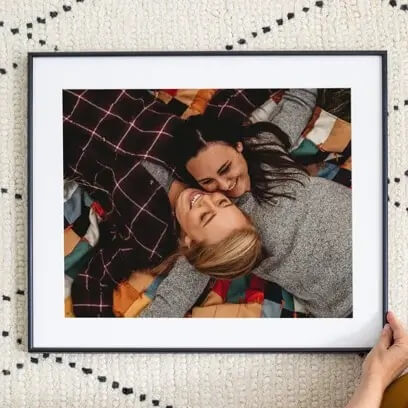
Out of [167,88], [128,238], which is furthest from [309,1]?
[128,238]

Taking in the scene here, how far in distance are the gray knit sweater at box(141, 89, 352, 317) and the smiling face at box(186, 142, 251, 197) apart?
0.04 meters

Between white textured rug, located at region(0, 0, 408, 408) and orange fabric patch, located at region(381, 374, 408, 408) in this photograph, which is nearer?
orange fabric patch, located at region(381, 374, 408, 408)

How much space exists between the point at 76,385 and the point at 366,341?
72 centimetres

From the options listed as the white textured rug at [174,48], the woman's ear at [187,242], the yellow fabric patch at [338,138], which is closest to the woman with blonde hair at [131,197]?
the woman's ear at [187,242]

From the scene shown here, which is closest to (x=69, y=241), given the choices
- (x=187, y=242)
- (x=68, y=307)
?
(x=68, y=307)

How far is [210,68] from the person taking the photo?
157cm

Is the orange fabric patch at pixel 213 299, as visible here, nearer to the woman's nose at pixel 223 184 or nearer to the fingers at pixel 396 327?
the woman's nose at pixel 223 184

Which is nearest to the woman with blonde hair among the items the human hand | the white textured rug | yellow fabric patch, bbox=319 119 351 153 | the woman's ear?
the woman's ear

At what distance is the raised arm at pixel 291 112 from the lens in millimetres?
1562

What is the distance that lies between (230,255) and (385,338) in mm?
415

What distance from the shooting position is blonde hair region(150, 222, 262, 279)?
156 centimetres

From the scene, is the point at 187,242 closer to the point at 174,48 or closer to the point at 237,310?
the point at 237,310

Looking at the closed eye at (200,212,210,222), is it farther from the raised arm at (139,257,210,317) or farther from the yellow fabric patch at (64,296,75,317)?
the yellow fabric patch at (64,296,75,317)

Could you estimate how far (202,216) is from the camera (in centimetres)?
157
